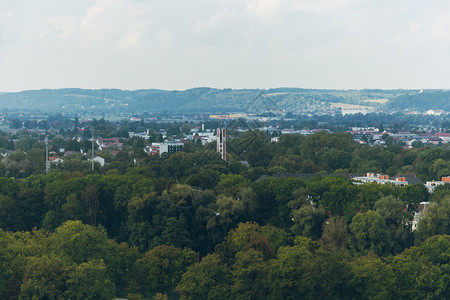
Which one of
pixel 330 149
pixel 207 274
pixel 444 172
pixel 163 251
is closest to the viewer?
pixel 207 274

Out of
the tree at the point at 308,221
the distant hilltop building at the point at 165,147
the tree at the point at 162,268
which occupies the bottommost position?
the distant hilltop building at the point at 165,147

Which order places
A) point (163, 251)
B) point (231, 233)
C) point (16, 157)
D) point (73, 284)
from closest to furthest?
point (73, 284) → point (163, 251) → point (231, 233) → point (16, 157)

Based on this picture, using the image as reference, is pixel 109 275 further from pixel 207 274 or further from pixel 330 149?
pixel 330 149

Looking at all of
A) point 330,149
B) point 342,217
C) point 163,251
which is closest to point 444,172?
point 330,149

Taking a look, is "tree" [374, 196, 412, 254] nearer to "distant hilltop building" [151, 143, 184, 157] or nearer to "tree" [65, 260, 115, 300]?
"tree" [65, 260, 115, 300]

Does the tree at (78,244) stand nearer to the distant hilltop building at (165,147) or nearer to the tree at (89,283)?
the tree at (89,283)

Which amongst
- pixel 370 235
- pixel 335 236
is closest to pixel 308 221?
pixel 335 236

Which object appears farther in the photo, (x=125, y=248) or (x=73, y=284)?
(x=125, y=248)

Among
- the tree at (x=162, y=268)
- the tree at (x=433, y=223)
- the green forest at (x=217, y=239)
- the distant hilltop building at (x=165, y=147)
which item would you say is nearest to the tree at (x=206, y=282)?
the green forest at (x=217, y=239)

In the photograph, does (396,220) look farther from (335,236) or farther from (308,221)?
(308,221)
